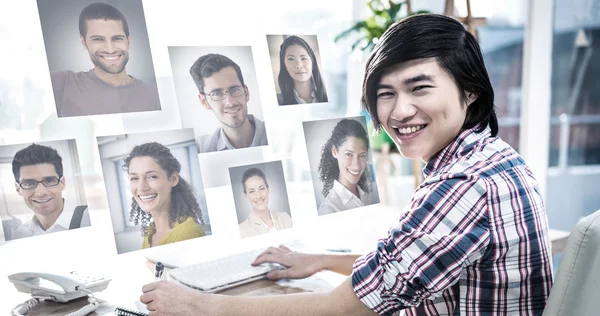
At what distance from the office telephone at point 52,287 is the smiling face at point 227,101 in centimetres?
49

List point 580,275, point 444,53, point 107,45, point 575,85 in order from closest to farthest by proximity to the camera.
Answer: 1. point 580,275
2. point 444,53
3. point 107,45
4. point 575,85

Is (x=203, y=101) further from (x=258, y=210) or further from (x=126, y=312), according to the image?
(x=126, y=312)

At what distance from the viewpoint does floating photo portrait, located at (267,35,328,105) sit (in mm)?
1333

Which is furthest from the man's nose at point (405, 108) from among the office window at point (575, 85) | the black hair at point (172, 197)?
the office window at point (575, 85)

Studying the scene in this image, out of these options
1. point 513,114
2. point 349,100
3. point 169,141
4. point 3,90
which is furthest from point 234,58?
point 513,114

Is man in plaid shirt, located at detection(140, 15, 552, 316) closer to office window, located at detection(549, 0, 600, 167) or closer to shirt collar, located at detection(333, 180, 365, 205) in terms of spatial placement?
shirt collar, located at detection(333, 180, 365, 205)

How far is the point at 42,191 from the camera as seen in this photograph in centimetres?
104

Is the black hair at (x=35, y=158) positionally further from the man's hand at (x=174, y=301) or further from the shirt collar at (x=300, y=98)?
the shirt collar at (x=300, y=98)

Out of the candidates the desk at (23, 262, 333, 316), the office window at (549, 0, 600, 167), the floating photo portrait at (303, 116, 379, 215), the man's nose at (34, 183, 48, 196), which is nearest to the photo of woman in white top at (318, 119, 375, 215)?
the floating photo portrait at (303, 116, 379, 215)

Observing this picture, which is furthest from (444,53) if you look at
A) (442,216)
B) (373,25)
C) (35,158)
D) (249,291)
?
(373,25)

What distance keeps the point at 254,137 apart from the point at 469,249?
684 mm

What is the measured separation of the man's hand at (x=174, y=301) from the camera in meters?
0.91

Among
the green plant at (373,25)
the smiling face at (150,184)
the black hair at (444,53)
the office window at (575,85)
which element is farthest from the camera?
the office window at (575,85)

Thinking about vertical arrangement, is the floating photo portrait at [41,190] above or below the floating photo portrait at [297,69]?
below
